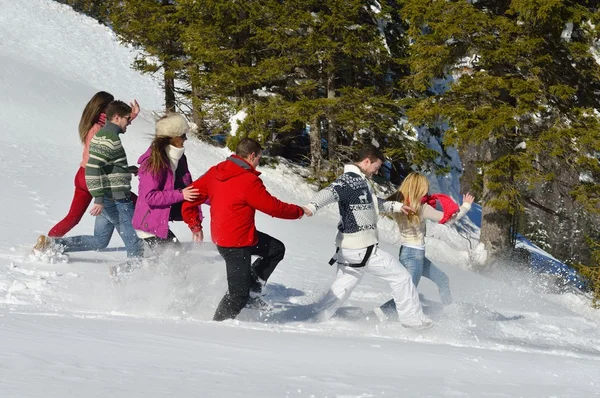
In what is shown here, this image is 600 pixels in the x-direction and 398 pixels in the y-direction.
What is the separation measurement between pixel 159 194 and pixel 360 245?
1878 mm

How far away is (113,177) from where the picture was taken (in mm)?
7395

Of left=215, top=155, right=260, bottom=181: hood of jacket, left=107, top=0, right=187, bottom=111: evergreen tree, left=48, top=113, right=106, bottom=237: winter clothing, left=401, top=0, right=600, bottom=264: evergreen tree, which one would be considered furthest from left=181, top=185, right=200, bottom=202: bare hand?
left=107, top=0, right=187, bottom=111: evergreen tree

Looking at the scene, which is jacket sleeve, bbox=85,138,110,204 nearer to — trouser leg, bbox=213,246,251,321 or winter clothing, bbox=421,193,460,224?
trouser leg, bbox=213,246,251,321

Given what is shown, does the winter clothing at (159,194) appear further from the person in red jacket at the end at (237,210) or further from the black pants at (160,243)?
the person in red jacket at the end at (237,210)

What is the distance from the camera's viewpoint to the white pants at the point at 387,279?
7105 mm

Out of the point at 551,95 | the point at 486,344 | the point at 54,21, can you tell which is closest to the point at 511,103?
the point at 551,95

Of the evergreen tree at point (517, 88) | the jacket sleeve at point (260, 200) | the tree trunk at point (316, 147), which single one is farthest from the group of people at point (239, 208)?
the tree trunk at point (316, 147)

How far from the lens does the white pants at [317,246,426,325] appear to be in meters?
7.11

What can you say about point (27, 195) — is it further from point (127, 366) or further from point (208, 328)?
point (127, 366)

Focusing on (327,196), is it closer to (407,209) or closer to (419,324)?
(407,209)

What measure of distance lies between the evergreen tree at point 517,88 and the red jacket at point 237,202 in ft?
26.5

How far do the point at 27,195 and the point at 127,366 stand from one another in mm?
8403

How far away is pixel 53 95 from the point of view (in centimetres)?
1903

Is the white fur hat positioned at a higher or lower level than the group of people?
higher
